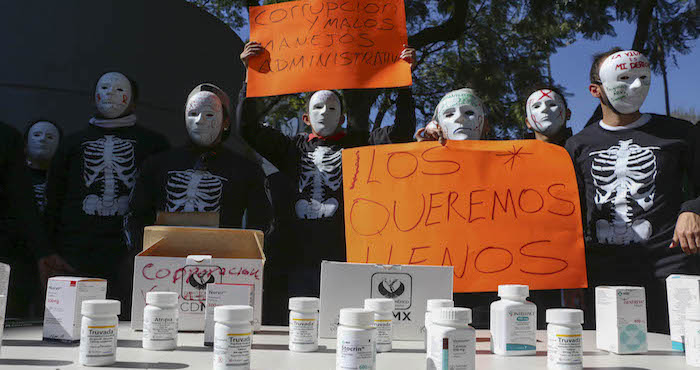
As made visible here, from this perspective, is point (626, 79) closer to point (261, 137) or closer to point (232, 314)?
point (261, 137)

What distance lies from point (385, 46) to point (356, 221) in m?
1.27

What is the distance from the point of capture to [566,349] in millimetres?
1494

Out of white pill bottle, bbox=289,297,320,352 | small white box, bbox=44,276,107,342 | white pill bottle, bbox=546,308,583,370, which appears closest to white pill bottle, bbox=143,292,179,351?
small white box, bbox=44,276,107,342

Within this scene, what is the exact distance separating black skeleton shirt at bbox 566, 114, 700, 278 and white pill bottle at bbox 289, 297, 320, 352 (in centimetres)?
176

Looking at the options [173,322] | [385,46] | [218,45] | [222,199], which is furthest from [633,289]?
[218,45]

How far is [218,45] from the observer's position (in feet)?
23.9

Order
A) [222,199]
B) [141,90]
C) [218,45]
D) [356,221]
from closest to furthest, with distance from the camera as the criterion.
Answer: [356,221] → [222,199] → [141,90] → [218,45]

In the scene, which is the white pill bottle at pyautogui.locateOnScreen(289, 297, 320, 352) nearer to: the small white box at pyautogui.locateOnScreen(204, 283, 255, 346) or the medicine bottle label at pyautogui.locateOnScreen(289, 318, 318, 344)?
the medicine bottle label at pyautogui.locateOnScreen(289, 318, 318, 344)

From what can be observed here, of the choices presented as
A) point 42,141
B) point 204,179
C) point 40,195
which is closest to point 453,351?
point 204,179

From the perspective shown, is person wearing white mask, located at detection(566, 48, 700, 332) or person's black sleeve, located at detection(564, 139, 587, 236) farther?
person's black sleeve, located at detection(564, 139, 587, 236)

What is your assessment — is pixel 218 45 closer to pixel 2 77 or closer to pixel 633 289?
pixel 2 77

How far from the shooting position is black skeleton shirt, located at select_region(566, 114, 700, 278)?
107 inches

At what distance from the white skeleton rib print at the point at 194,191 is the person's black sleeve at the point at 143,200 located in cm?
11

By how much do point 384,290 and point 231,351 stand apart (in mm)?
681
